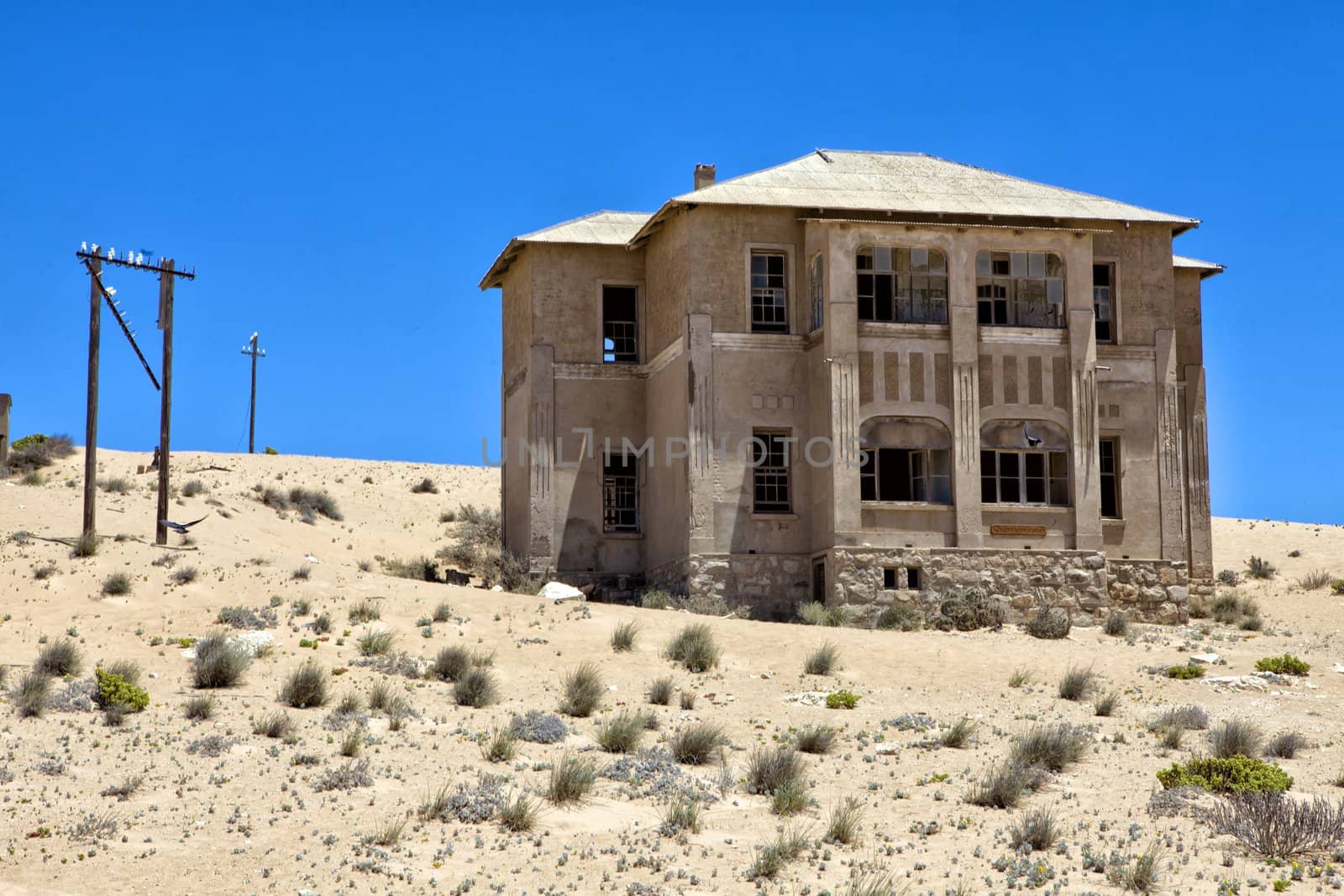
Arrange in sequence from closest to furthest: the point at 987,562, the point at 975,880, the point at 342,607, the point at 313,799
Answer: the point at 975,880 → the point at 313,799 → the point at 342,607 → the point at 987,562

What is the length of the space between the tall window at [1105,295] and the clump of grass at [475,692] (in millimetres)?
17089

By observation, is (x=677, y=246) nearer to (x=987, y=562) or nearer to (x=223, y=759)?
(x=987, y=562)

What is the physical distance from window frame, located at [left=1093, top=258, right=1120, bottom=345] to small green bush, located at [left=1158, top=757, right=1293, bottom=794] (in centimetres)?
1565

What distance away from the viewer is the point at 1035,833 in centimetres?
1588

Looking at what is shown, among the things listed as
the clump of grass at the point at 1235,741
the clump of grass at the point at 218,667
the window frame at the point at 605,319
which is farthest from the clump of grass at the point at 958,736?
the window frame at the point at 605,319

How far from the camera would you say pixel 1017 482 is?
1224 inches

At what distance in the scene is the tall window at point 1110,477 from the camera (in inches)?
1284

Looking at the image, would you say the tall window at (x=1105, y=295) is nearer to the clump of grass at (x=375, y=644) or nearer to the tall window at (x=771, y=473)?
the tall window at (x=771, y=473)

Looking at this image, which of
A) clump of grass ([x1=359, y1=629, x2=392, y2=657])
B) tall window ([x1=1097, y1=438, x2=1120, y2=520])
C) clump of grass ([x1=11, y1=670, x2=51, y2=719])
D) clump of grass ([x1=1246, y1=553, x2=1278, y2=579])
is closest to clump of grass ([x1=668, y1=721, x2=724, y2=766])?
clump of grass ([x1=359, y1=629, x2=392, y2=657])

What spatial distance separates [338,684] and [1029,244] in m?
16.7

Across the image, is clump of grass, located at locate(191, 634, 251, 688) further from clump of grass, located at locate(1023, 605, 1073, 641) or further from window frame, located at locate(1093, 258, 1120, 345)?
window frame, located at locate(1093, 258, 1120, 345)

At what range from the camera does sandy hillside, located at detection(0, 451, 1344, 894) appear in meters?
14.8

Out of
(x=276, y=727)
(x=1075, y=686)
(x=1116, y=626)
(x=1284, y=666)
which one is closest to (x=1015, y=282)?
(x=1116, y=626)

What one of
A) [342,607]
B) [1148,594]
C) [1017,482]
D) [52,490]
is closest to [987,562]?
[1017,482]
